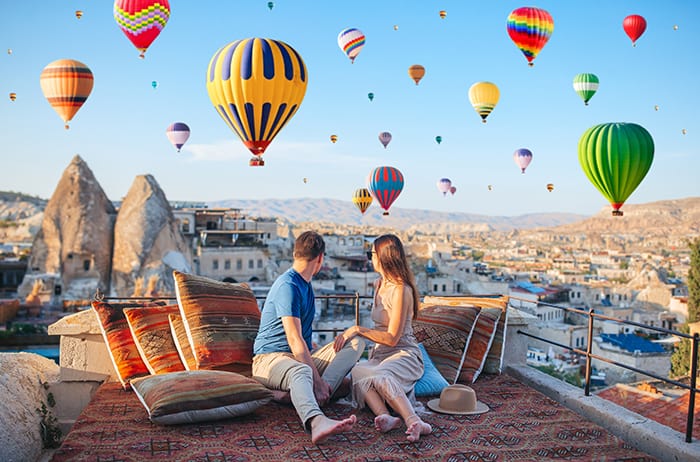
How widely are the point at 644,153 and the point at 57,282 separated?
111ft

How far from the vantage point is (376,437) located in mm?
3848

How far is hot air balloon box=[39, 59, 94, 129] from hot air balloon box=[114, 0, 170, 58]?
3.51 m

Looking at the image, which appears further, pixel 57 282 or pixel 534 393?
pixel 57 282

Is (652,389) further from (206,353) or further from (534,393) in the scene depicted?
(206,353)

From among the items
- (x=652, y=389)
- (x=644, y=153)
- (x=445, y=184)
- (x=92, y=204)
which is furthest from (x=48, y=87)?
(x=445, y=184)

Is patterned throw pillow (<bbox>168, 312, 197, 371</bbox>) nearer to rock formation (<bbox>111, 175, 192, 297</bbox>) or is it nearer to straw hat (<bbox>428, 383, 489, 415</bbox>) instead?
straw hat (<bbox>428, 383, 489, 415</bbox>)

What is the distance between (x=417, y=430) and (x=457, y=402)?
2.19ft

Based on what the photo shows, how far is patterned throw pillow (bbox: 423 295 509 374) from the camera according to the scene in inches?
214

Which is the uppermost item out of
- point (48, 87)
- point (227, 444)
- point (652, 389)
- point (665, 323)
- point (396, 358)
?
point (48, 87)

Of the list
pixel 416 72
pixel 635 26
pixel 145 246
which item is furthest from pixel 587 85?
pixel 145 246

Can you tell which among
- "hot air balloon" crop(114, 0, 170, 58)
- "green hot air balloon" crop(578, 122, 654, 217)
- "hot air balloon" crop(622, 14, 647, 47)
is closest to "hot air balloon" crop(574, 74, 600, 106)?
"hot air balloon" crop(622, 14, 647, 47)

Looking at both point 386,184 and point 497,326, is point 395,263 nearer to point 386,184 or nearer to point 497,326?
point 497,326

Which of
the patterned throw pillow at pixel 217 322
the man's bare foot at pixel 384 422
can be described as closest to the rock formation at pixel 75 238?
the patterned throw pillow at pixel 217 322

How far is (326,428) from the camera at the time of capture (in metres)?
3.67
